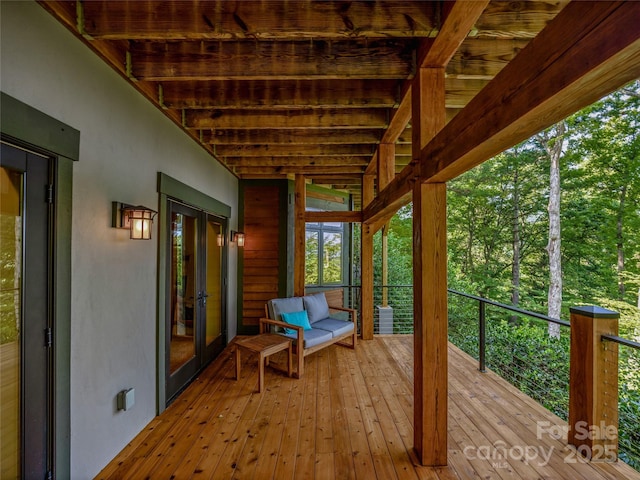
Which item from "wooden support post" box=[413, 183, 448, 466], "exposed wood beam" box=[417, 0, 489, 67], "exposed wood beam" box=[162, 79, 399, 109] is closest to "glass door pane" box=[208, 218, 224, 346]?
"exposed wood beam" box=[162, 79, 399, 109]

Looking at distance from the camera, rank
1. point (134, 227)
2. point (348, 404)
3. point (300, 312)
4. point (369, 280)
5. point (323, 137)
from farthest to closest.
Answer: point (369, 280)
point (300, 312)
point (323, 137)
point (348, 404)
point (134, 227)

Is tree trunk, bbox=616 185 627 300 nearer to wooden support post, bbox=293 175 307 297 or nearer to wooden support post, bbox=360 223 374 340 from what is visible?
wooden support post, bbox=360 223 374 340

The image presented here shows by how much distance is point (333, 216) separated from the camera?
4.65 meters

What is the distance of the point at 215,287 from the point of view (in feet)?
13.5

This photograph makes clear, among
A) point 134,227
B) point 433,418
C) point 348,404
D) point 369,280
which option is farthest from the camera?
point 369,280

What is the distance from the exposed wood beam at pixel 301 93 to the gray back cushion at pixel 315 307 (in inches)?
114

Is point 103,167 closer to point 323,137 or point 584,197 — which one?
point 323,137

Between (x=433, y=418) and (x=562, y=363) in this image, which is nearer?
(x=433, y=418)

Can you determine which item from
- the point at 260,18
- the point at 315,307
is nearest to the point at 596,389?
the point at 315,307

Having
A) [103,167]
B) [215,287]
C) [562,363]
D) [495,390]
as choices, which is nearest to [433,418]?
[495,390]

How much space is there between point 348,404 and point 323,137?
116 inches

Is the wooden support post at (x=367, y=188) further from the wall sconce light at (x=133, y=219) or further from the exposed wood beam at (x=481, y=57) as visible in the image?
the wall sconce light at (x=133, y=219)

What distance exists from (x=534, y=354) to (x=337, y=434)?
4036 mm

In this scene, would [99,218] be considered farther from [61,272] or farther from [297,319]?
[297,319]
